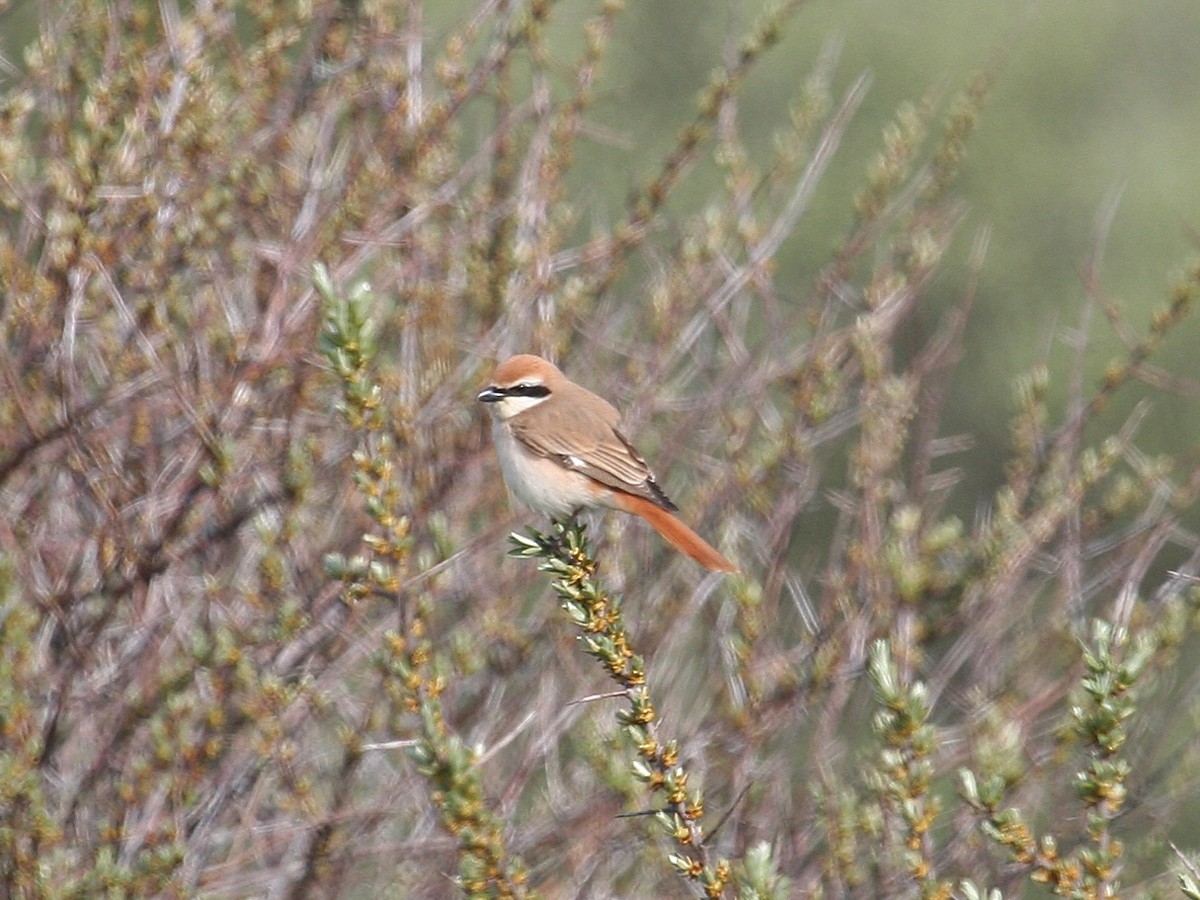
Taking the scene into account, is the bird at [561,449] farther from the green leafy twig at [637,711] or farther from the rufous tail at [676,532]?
the green leafy twig at [637,711]

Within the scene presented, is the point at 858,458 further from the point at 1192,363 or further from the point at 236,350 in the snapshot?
the point at 1192,363

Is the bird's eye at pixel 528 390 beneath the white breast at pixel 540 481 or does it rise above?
above

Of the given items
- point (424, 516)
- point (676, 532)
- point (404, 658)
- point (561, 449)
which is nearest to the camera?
point (404, 658)

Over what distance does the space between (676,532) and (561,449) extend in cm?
50

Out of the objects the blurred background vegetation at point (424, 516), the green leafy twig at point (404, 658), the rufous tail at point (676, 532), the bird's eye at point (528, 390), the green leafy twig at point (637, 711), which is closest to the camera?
the green leafy twig at point (404, 658)

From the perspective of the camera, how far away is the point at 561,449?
15.5ft

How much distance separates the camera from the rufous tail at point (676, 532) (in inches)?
168

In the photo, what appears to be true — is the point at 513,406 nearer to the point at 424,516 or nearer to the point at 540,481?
the point at 540,481

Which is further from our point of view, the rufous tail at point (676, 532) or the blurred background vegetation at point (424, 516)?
the rufous tail at point (676, 532)

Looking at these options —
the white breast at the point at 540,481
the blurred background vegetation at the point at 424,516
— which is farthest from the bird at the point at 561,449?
the blurred background vegetation at the point at 424,516

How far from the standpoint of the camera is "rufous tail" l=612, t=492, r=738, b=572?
4262mm

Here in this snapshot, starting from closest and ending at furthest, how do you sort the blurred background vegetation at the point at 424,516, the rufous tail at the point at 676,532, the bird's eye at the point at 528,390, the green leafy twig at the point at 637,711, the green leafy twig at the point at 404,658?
the green leafy twig at the point at 404,658 → the green leafy twig at the point at 637,711 → the blurred background vegetation at the point at 424,516 → the rufous tail at the point at 676,532 → the bird's eye at the point at 528,390

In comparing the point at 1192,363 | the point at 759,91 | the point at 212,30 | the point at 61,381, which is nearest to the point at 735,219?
the point at 212,30

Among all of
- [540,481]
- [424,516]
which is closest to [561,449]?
[540,481]
